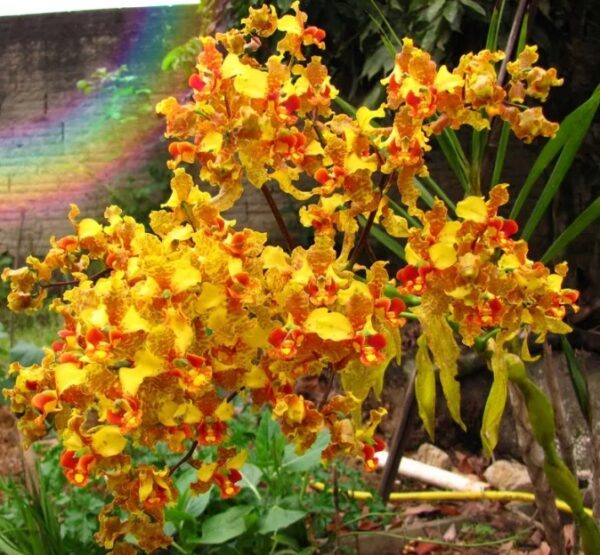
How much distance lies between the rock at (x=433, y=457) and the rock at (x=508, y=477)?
16cm

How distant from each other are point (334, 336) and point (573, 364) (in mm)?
441

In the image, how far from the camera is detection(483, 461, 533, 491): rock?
5.41ft

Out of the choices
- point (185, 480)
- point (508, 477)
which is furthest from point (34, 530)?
point (508, 477)

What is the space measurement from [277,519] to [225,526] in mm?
69

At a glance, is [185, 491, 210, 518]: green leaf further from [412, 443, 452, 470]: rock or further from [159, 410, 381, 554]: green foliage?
[412, 443, 452, 470]: rock

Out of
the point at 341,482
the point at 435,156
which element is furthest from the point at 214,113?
the point at 435,156

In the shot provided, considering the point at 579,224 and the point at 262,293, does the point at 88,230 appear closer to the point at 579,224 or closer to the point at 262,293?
the point at 262,293

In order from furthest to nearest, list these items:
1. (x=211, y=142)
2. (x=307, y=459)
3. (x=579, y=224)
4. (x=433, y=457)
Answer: (x=433, y=457) → (x=307, y=459) → (x=579, y=224) → (x=211, y=142)

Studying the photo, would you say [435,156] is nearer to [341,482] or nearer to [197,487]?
[341,482]

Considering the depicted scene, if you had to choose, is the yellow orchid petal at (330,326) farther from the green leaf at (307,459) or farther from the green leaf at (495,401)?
the green leaf at (307,459)

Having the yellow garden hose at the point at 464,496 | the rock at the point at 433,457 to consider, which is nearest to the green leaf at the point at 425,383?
the yellow garden hose at the point at 464,496

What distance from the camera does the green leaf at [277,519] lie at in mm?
1022

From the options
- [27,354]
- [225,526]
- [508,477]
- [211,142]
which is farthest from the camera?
[508,477]

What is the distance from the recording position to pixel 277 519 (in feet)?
3.41
